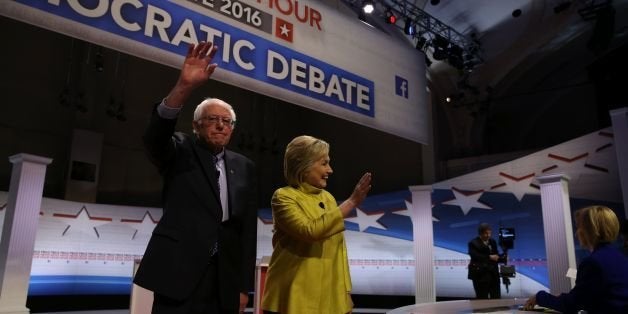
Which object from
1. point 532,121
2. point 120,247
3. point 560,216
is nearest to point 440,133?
point 532,121

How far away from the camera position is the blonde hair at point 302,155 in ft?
5.01

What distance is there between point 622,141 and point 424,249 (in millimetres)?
3110

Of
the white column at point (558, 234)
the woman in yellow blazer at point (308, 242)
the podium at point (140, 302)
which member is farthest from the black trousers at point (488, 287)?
the woman in yellow blazer at point (308, 242)

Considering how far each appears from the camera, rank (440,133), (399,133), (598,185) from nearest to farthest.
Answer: (399,133) → (598,185) → (440,133)

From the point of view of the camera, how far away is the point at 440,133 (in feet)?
38.4

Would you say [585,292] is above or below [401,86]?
below

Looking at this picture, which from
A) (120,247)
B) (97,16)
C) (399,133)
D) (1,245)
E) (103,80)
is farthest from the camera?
(103,80)

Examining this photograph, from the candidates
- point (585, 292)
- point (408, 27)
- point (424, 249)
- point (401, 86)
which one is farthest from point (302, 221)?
point (408, 27)

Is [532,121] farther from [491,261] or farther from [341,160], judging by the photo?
[491,261]

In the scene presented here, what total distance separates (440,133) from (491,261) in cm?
639

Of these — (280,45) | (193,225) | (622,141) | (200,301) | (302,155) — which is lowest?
(200,301)

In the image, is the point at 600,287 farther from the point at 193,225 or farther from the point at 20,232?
the point at 20,232

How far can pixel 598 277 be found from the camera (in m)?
1.83

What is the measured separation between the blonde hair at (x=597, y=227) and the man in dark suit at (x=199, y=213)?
137cm
